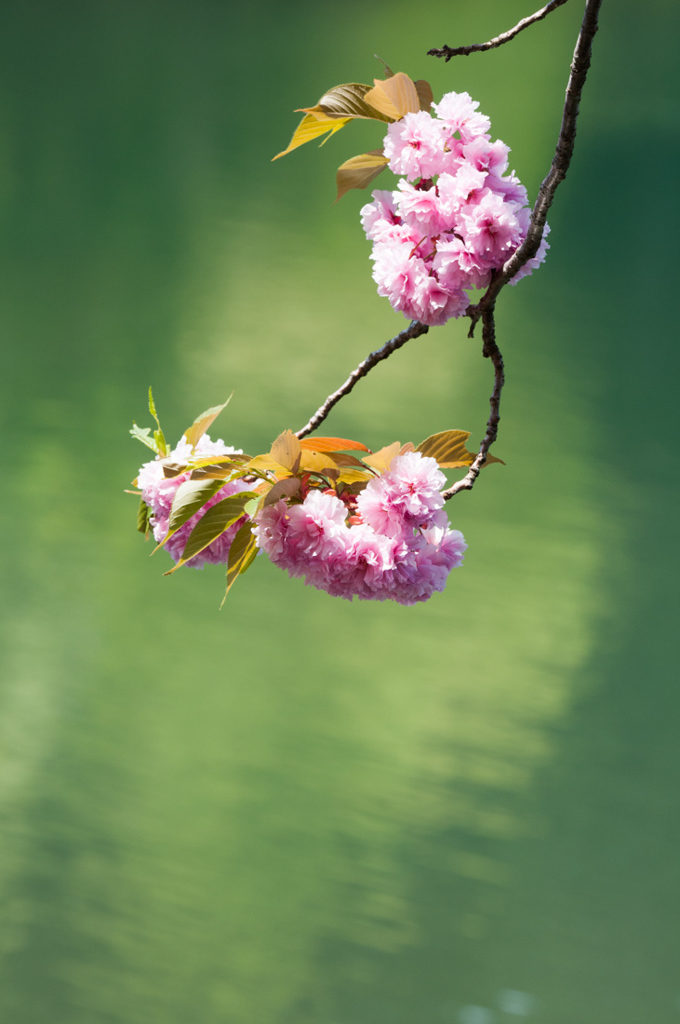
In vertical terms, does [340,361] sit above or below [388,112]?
above

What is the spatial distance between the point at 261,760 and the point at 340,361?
845 mm

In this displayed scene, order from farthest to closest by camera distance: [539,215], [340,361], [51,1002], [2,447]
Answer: [2,447]
[340,361]
[51,1002]
[539,215]

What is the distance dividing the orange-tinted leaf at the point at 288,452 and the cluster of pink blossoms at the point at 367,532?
0.03m

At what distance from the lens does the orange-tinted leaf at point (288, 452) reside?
66cm

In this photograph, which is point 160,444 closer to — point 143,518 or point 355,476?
point 143,518

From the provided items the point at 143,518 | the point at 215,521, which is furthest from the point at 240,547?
the point at 143,518

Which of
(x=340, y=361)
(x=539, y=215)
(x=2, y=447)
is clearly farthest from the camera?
(x=2, y=447)

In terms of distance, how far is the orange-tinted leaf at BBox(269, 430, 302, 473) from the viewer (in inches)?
26.0

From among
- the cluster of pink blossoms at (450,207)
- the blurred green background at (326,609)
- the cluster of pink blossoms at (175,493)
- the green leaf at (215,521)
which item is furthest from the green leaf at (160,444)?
the blurred green background at (326,609)

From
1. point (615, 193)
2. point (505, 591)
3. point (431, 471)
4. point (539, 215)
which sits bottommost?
point (431, 471)

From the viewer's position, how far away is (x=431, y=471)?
25.9 inches

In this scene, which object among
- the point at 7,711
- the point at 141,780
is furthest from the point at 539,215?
the point at 7,711

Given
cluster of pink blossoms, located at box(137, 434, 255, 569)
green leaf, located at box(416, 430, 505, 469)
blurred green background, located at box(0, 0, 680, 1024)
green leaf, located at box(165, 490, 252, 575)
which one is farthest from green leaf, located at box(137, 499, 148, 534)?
blurred green background, located at box(0, 0, 680, 1024)

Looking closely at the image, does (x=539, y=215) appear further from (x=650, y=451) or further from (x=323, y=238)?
(x=323, y=238)
